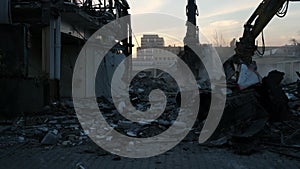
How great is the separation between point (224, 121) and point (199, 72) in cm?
617

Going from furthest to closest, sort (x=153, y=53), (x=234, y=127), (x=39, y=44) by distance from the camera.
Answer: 1. (x=153, y=53)
2. (x=39, y=44)
3. (x=234, y=127)

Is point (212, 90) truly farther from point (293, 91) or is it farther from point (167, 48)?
point (167, 48)

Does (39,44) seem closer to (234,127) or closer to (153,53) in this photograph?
(153,53)

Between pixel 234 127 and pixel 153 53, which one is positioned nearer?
pixel 234 127

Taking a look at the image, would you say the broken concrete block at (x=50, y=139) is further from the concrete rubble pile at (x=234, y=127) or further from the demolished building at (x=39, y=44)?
the demolished building at (x=39, y=44)

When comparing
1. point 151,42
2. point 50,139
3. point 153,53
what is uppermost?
point 151,42

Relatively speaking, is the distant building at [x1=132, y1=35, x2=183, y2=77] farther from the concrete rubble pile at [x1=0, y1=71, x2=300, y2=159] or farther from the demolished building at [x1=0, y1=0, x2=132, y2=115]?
the concrete rubble pile at [x1=0, y1=71, x2=300, y2=159]

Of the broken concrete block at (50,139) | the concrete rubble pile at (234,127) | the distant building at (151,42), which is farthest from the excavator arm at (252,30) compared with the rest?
the distant building at (151,42)

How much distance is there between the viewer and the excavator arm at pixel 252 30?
10.8 m

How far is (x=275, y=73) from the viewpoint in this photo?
10.4 meters

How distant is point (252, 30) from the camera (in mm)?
11914

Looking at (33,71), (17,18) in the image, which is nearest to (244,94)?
(17,18)

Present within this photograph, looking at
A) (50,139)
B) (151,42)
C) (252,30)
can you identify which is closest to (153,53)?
(151,42)

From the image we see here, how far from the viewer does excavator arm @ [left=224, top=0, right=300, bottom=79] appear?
1082 centimetres
